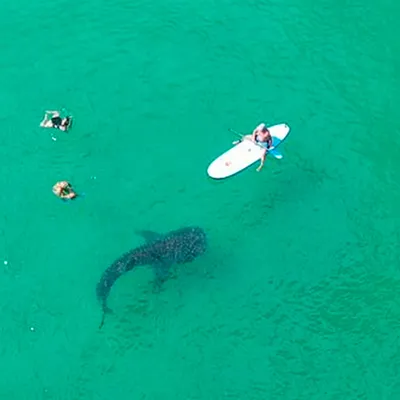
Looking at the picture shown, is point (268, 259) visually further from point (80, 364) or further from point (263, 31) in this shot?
point (263, 31)

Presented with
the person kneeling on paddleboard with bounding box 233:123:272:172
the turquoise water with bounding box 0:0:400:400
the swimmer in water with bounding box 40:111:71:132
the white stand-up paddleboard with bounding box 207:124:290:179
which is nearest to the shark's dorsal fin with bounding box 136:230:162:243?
the turquoise water with bounding box 0:0:400:400

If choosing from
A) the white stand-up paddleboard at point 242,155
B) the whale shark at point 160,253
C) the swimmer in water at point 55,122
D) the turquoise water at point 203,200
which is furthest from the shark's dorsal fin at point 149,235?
the swimmer in water at point 55,122

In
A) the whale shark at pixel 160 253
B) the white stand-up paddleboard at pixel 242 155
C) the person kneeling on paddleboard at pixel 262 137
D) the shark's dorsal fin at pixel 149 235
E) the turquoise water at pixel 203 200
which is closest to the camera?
the turquoise water at pixel 203 200

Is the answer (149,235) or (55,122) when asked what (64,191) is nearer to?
(55,122)

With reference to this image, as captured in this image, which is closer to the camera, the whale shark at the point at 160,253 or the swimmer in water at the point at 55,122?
the whale shark at the point at 160,253

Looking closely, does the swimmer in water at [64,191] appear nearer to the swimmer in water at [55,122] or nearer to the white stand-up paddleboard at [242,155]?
the swimmer in water at [55,122]

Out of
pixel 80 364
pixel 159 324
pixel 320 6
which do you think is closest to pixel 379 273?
pixel 159 324
